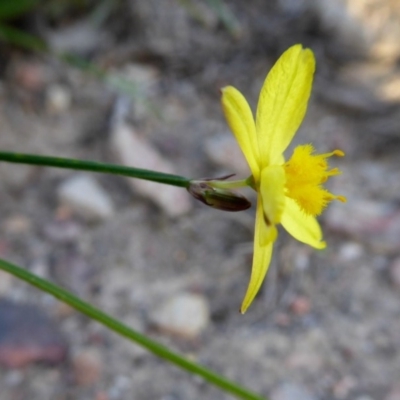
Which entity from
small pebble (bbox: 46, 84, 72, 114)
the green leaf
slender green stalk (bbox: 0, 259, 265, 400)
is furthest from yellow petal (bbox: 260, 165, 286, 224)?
the green leaf

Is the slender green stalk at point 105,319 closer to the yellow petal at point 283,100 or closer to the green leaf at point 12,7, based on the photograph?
the yellow petal at point 283,100

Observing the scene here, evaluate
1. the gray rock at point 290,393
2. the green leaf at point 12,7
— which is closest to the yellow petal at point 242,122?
the gray rock at point 290,393

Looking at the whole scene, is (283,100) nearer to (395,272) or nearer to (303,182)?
(303,182)

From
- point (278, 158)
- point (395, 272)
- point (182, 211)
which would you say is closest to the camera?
point (278, 158)

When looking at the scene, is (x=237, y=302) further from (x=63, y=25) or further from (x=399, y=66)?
(x=63, y=25)

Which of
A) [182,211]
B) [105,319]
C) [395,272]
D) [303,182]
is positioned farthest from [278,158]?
[182,211]

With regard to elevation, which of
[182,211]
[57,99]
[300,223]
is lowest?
[300,223]
